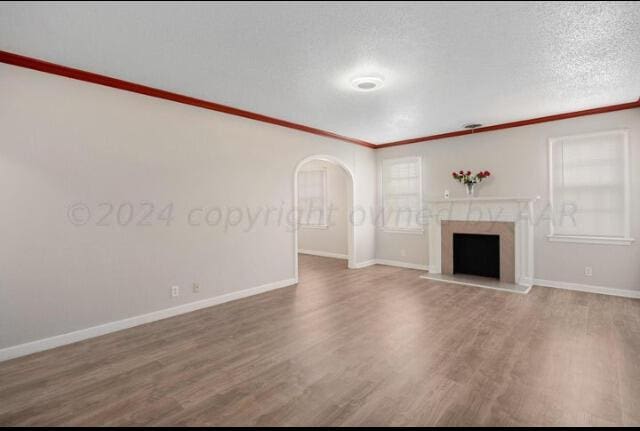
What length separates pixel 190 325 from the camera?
143 inches

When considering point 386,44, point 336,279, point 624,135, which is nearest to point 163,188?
point 386,44

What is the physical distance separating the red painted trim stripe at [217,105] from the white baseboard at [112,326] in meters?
2.52

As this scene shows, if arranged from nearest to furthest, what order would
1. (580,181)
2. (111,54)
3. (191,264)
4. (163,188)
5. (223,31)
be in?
(223,31)
(111,54)
(163,188)
(191,264)
(580,181)

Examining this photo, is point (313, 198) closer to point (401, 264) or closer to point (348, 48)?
point (401, 264)

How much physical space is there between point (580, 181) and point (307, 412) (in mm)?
5146

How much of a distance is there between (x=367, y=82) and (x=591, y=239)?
4091 millimetres

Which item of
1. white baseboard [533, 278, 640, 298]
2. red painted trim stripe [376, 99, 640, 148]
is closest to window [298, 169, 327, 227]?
red painted trim stripe [376, 99, 640, 148]

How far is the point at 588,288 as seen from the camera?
4789mm

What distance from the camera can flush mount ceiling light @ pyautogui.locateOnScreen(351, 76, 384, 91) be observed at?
336cm

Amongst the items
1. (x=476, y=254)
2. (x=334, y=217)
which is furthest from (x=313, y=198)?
(x=476, y=254)

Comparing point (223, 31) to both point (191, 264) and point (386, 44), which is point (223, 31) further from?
point (191, 264)

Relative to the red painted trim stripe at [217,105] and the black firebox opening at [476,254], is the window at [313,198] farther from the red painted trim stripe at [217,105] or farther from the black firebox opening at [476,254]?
the black firebox opening at [476,254]

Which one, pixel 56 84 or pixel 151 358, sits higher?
pixel 56 84

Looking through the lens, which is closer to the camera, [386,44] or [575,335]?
[386,44]
